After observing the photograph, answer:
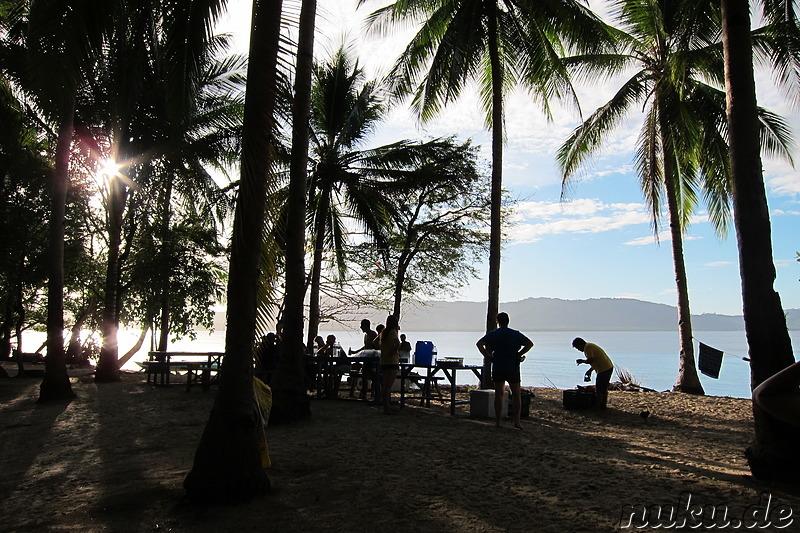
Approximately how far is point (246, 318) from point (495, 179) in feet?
28.2

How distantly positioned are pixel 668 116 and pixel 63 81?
42.0ft

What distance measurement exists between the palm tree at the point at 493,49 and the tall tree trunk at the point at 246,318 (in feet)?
25.8

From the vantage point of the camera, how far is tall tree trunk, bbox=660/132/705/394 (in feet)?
45.2

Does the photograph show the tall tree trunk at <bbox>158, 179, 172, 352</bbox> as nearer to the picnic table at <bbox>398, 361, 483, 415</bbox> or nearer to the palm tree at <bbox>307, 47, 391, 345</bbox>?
the palm tree at <bbox>307, 47, 391, 345</bbox>

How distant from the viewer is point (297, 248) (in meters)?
8.11

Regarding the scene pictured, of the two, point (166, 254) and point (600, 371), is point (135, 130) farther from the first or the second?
point (600, 371)

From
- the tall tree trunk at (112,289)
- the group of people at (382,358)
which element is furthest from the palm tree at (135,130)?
A: the group of people at (382,358)

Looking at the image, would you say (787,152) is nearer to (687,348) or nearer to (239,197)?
(687,348)

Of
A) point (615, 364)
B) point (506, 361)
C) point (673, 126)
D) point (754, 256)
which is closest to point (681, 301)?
point (673, 126)

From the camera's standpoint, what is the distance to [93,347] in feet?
75.3

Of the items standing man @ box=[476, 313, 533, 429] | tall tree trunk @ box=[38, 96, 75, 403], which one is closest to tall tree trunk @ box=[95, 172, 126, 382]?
tall tree trunk @ box=[38, 96, 75, 403]

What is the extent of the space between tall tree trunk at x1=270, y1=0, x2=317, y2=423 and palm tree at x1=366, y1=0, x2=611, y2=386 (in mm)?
4847

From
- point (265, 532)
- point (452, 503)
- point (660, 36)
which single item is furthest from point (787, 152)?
point (265, 532)

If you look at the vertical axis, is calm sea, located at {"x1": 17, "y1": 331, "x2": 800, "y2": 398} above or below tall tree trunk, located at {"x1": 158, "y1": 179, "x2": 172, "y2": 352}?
below
